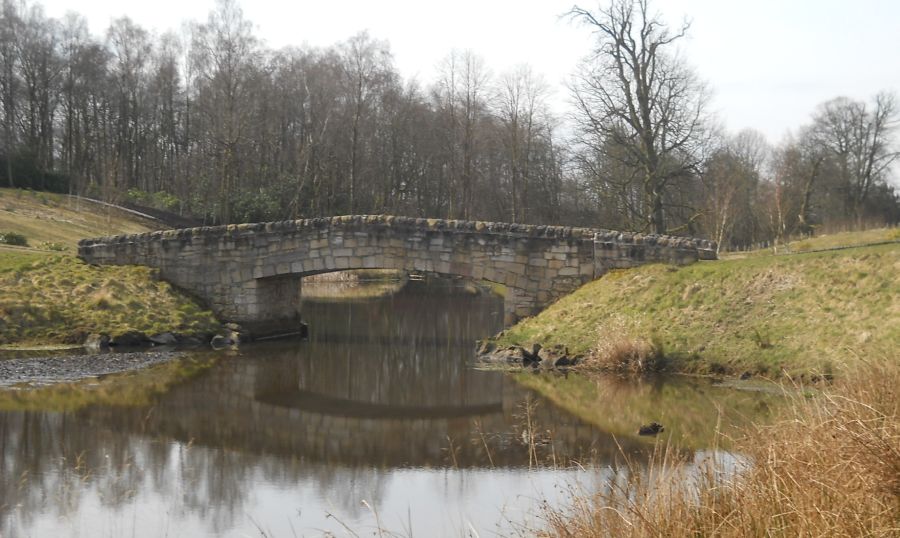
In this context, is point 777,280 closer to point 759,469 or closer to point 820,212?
point 759,469

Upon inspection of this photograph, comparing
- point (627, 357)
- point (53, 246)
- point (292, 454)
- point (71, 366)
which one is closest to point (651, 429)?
point (292, 454)

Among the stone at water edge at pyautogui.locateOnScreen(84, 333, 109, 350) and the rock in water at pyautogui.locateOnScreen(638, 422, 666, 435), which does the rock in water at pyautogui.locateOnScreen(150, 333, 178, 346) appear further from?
the rock in water at pyautogui.locateOnScreen(638, 422, 666, 435)

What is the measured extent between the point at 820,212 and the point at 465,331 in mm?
28812

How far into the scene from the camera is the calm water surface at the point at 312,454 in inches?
312

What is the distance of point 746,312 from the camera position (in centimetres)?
1670

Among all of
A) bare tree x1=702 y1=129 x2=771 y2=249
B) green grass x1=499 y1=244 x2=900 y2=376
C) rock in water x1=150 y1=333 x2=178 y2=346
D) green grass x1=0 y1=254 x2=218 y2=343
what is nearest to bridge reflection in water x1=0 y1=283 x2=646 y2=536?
rock in water x1=150 y1=333 x2=178 y2=346

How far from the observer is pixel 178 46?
52.5m

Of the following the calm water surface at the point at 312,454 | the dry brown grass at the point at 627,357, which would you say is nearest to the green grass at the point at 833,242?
the dry brown grass at the point at 627,357

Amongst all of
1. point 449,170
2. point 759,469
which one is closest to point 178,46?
point 449,170

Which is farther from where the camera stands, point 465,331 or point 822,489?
point 465,331

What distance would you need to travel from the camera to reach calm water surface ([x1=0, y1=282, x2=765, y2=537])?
7918 mm

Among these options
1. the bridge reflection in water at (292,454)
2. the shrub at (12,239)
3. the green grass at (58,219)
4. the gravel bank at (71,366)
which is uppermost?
the green grass at (58,219)

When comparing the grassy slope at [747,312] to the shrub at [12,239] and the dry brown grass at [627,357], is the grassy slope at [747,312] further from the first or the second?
the shrub at [12,239]

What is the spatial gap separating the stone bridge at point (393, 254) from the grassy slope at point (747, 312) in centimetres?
69
